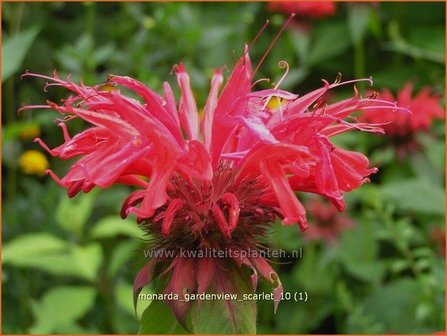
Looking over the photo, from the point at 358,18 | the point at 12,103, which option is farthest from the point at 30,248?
the point at 358,18

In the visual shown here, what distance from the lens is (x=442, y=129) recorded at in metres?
1.93

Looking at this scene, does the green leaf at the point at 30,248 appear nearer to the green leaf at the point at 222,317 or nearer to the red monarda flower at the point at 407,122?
the green leaf at the point at 222,317

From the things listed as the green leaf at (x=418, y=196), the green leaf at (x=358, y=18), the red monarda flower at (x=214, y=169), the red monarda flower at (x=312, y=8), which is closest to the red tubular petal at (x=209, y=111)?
the red monarda flower at (x=214, y=169)

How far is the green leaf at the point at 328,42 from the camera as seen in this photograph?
88.4 inches

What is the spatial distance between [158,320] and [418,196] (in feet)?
3.30

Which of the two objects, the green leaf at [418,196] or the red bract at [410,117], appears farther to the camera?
the red bract at [410,117]

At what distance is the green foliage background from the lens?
156 centimetres

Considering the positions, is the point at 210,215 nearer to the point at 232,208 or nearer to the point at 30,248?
the point at 232,208

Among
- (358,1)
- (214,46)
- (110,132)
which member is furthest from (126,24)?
(110,132)

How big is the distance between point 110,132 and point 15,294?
109 centimetres

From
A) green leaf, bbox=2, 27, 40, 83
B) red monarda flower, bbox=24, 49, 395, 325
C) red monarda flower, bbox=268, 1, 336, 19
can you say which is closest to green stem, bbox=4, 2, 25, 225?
green leaf, bbox=2, 27, 40, 83

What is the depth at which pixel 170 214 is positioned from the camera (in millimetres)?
820

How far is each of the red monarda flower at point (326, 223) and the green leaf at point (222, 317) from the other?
1.11 meters

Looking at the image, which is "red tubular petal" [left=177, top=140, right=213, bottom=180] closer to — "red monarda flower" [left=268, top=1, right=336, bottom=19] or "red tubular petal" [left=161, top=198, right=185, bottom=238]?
"red tubular petal" [left=161, top=198, right=185, bottom=238]
